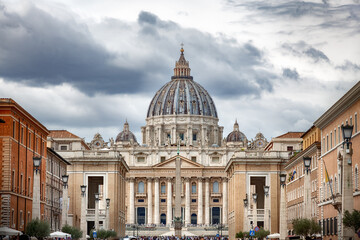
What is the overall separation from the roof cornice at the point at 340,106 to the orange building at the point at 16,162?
2314 centimetres

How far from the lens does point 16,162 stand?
69.9 metres

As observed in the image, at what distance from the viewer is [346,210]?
140ft

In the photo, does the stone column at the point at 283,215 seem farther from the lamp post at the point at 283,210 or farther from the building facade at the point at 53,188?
the building facade at the point at 53,188

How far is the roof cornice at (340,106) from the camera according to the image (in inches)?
2292

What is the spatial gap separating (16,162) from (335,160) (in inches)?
942

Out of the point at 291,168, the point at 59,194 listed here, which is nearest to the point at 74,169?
the point at 59,194

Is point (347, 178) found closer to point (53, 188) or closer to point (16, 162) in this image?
point (16, 162)

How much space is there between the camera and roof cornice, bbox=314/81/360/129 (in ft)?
191

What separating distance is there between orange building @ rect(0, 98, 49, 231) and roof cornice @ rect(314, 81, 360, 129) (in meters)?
23.1

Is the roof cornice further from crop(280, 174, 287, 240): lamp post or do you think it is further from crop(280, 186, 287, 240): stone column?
crop(280, 186, 287, 240): stone column

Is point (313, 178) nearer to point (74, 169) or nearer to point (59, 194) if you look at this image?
point (59, 194)

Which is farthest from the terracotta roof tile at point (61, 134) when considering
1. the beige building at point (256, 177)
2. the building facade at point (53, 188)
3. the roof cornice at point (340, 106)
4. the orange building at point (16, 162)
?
the roof cornice at point (340, 106)

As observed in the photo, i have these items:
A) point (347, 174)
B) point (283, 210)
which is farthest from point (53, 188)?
point (347, 174)

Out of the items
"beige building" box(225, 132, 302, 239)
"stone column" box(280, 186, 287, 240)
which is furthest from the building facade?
"beige building" box(225, 132, 302, 239)
